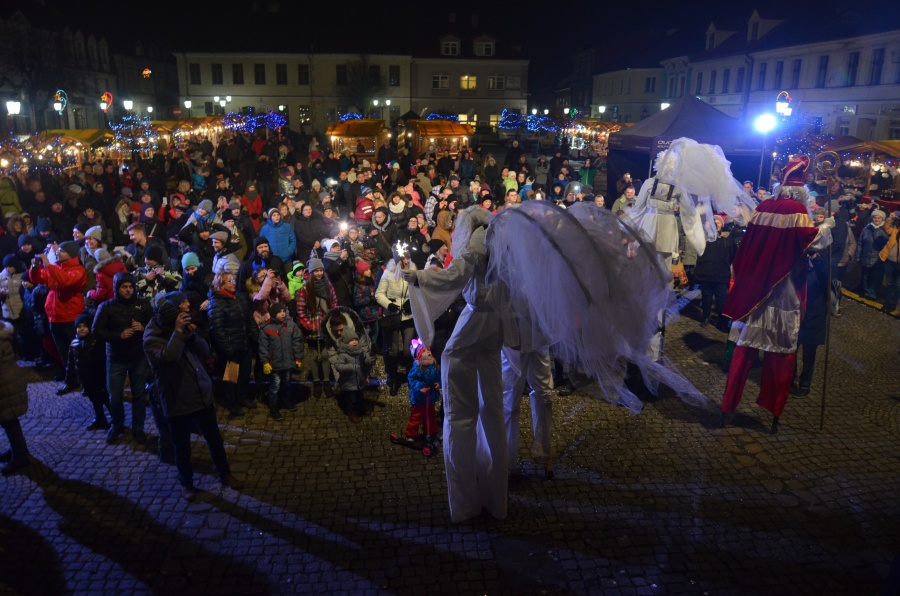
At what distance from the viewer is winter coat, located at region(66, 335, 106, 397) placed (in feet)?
21.3

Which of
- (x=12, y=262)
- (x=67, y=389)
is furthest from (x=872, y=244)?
(x=12, y=262)

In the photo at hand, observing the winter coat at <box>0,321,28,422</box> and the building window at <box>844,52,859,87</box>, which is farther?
the building window at <box>844,52,859,87</box>

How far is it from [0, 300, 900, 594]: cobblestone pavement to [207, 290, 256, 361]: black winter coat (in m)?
0.82

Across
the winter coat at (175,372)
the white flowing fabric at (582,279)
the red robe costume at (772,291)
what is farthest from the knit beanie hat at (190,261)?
the red robe costume at (772,291)

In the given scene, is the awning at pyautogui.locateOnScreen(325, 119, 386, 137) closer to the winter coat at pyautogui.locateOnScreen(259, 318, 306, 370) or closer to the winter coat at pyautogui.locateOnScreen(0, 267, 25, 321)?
the winter coat at pyautogui.locateOnScreen(0, 267, 25, 321)

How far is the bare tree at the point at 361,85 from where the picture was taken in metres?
49.4

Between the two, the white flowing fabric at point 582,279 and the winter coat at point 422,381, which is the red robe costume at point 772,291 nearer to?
the white flowing fabric at point 582,279

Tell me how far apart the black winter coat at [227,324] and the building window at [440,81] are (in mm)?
48442

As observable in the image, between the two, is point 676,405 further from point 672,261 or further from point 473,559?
point 473,559

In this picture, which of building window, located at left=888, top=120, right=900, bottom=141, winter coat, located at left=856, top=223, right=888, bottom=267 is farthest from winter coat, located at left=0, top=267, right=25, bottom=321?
building window, located at left=888, top=120, right=900, bottom=141

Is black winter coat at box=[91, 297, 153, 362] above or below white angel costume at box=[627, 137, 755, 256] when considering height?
below

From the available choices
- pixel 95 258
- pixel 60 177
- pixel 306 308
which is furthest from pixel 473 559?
pixel 60 177

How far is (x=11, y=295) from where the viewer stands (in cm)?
817

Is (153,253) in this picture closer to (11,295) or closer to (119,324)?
(11,295)
